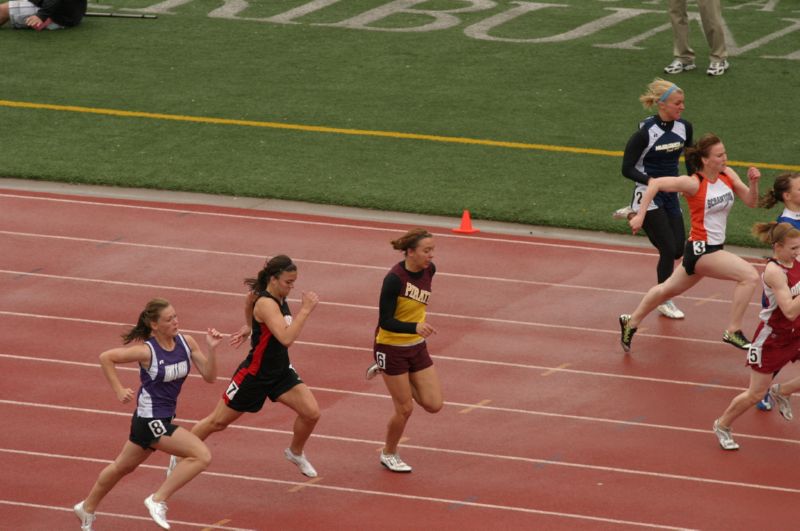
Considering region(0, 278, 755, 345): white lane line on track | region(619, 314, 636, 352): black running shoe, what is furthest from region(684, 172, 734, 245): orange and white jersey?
region(0, 278, 755, 345): white lane line on track

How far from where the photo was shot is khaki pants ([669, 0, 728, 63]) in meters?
21.0

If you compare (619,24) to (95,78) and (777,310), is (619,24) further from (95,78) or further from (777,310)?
(777,310)

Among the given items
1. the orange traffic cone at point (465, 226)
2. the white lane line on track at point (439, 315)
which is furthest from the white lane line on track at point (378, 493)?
the orange traffic cone at point (465, 226)

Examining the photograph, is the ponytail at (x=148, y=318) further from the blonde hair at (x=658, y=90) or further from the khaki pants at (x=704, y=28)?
the khaki pants at (x=704, y=28)

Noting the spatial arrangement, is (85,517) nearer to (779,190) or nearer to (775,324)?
(775,324)

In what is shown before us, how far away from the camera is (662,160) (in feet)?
42.4

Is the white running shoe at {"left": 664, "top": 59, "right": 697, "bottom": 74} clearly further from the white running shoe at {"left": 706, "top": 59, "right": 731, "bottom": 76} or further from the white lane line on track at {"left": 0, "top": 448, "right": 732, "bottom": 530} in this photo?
the white lane line on track at {"left": 0, "top": 448, "right": 732, "bottom": 530}

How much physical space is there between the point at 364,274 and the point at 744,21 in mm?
12299

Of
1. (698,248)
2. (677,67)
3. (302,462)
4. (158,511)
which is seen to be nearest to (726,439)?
(698,248)

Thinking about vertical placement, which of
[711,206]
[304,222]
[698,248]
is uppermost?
[711,206]

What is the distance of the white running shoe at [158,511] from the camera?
9.01 metres

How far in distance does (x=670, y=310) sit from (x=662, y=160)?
60.5 inches

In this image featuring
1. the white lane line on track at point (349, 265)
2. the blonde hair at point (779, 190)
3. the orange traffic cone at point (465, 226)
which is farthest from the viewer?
the orange traffic cone at point (465, 226)

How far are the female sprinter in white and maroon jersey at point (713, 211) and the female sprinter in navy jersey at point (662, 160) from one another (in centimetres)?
80
